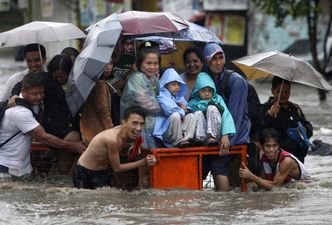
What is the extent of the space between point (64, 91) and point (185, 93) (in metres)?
1.31

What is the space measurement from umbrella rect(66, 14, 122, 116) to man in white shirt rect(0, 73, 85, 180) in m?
0.37

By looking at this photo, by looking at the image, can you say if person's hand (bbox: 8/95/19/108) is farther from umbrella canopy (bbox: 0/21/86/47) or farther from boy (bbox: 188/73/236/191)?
boy (bbox: 188/73/236/191)

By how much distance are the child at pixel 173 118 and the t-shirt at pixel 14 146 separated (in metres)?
1.35

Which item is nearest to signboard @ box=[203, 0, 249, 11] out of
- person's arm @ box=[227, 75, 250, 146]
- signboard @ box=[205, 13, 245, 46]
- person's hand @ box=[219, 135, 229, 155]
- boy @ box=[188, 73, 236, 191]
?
signboard @ box=[205, 13, 245, 46]

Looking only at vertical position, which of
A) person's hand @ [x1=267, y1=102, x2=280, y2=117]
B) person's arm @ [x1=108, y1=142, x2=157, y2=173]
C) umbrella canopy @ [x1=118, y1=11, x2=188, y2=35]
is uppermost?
umbrella canopy @ [x1=118, y1=11, x2=188, y2=35]

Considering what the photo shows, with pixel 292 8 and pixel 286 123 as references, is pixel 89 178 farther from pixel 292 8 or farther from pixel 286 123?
pixel 292 8

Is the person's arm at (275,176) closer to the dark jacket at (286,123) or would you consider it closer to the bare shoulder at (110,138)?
the dark jacket at (286,123)

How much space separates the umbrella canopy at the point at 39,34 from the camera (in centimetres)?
1052

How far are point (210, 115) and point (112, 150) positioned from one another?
106 centimetres

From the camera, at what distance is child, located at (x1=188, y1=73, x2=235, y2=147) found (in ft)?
31.2

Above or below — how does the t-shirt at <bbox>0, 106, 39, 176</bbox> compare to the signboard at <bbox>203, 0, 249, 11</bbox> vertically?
below

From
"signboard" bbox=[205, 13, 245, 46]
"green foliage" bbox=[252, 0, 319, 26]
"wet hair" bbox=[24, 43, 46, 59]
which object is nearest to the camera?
"wet hair" bbox=[24, 43, 46, 59]

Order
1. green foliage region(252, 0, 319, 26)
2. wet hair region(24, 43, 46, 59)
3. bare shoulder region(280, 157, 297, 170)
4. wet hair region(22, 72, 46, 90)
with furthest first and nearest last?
green foliage region(252, 0, 319, 26)
wet hair region(24, 43, 46, 59)
bare shoulder region(280, 157, 297, 170)
wet hair region(22, 72, 46, 90)

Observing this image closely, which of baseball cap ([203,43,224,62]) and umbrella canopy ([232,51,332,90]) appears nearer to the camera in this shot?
baseball cap ([203,43,224,62])
